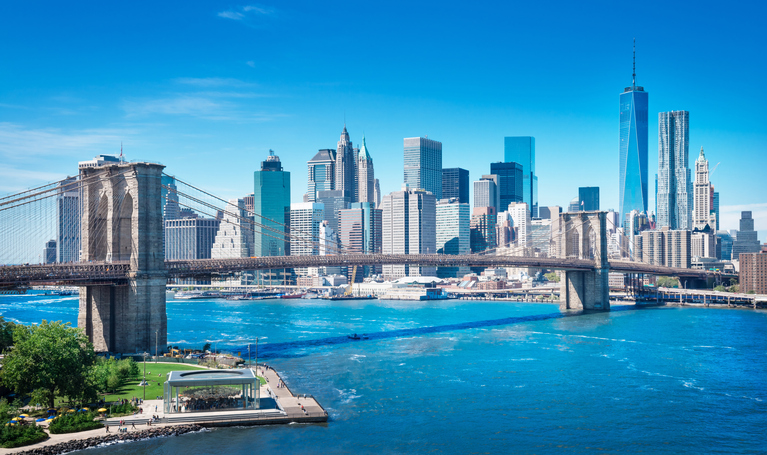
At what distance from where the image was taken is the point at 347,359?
52.7 metres

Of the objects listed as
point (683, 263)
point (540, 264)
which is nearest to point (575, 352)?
point (540, 264)

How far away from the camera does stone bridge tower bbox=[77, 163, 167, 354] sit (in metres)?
48.9

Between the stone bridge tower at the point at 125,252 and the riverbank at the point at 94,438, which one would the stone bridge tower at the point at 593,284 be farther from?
the riverbank at the point at 94,438

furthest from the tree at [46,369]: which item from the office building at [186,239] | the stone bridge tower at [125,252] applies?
the office building at [186,239]

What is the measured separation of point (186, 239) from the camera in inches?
7648

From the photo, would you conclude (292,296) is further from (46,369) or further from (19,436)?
(19,436)

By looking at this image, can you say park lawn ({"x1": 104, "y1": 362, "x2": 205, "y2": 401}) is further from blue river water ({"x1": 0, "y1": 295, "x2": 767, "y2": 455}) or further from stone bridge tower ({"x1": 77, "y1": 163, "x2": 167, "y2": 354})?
blue river water ({"x1": 0, "y1": 295, "x2": 767, "y2": 455})

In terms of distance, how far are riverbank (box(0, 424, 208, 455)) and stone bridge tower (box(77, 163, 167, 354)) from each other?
58.7 ft

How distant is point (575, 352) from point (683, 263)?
14169cm

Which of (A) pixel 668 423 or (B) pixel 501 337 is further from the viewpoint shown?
(B) pixel 501 337

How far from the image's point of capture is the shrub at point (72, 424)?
103 feet

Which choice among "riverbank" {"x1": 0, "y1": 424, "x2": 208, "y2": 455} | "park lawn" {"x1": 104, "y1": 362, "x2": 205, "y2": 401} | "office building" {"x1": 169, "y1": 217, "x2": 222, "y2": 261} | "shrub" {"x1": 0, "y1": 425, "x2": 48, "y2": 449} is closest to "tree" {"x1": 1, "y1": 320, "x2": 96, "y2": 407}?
"park lawn" {"x1": 104, "y1": 362, "x2": 205, "y2": 401}

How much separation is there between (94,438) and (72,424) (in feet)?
6.62

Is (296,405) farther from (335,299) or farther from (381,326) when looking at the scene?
(335,299)
